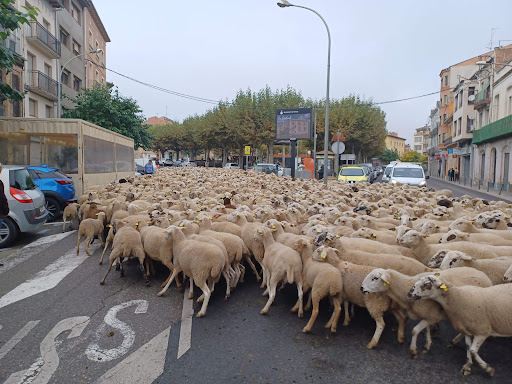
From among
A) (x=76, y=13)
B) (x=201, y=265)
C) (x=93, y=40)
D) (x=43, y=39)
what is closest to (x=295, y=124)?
(x=43, y=39)

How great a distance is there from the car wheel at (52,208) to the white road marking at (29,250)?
7.46 feet

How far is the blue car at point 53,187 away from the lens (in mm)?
12117

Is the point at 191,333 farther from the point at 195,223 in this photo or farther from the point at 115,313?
the point at 195,223

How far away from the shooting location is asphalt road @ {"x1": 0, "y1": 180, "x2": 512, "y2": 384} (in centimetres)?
377

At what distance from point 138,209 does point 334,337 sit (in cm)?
604

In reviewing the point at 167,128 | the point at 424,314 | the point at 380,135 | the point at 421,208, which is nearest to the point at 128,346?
the point at 424,314

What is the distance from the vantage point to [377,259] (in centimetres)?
506

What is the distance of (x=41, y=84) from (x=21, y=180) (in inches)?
839

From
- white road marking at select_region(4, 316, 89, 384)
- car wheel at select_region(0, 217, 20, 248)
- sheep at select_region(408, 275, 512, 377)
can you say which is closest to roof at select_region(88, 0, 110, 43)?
car wheel at select_region(0, 217, 20, 248)

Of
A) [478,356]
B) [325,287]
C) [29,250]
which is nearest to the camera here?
[478,356]

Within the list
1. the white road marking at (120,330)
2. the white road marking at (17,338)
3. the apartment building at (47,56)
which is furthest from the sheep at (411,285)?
the apartment building at (47,56)

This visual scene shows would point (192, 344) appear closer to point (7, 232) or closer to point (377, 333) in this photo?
point (377, 333)

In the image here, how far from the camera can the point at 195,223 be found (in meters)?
7.08

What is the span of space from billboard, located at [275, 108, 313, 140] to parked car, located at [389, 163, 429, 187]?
6445 millimetres
